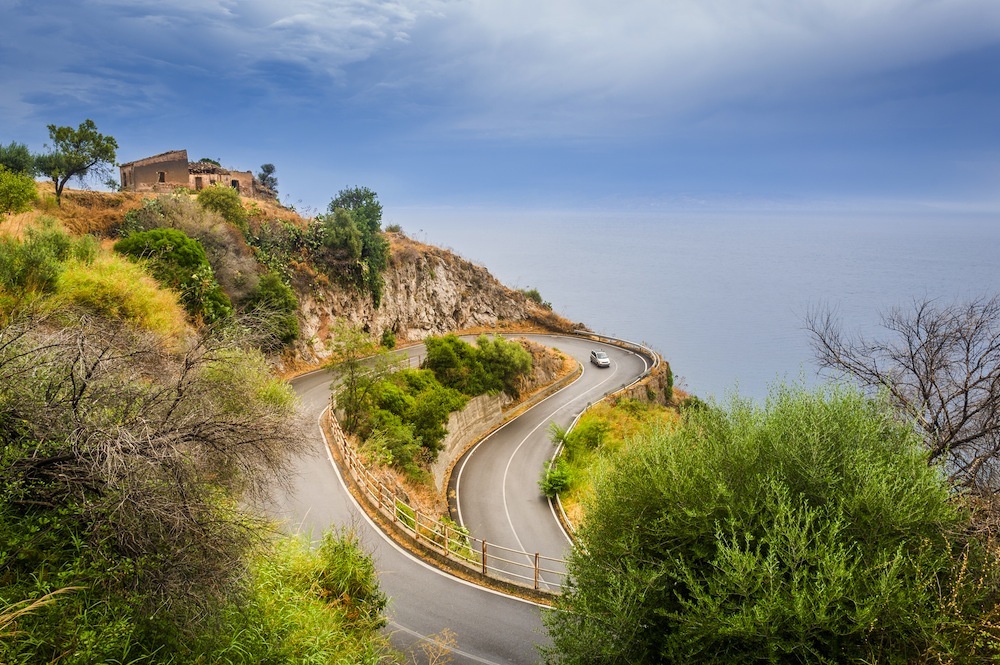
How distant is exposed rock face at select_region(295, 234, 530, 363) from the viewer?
38.6 m

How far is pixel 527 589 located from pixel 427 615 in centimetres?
299

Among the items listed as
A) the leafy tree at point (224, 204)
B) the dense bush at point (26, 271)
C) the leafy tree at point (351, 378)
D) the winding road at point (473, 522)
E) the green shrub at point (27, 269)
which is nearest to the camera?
the winding road at point (473, 522)

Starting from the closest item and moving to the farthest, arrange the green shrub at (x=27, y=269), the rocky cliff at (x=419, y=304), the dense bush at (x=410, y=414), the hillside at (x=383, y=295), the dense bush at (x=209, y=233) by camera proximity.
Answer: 1. the green shrub at (x=27, y=269)
2. the dense bush at (x=410, y=414)
3. the dense bush at (x=209, y=233)
4. the hillside at (x=383, y=295)
5. the rocky cliff at (x=419, y=304)

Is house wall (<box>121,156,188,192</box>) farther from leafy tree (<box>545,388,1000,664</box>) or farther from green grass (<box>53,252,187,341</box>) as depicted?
leafy tree (<box>545,388,1000,664</box>)

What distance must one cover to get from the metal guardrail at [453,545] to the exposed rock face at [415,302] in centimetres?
1780

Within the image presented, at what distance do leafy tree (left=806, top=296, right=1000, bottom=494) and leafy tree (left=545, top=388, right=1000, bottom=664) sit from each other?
4.01 m

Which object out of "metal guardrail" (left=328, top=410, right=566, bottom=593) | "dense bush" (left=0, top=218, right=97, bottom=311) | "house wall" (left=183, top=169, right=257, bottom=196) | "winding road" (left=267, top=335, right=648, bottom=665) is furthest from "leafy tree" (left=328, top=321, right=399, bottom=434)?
"house wall" (left=183, top=169, right=257, bottom=196)

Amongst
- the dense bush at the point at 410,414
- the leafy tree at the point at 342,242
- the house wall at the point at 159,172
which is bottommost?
the dense bush at the point at 410,414

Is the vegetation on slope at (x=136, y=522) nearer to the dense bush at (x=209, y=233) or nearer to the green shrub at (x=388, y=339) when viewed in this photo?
the dense bush at (x=209, y=233)

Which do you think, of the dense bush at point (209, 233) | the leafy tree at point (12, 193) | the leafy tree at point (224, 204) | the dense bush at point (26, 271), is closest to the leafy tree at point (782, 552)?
the dense bush at point (26, 271)

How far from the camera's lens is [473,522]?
23750 millimetres

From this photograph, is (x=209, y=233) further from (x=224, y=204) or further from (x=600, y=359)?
(x=600, y=359)

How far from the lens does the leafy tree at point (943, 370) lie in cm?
1370

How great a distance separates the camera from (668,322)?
14025cm
